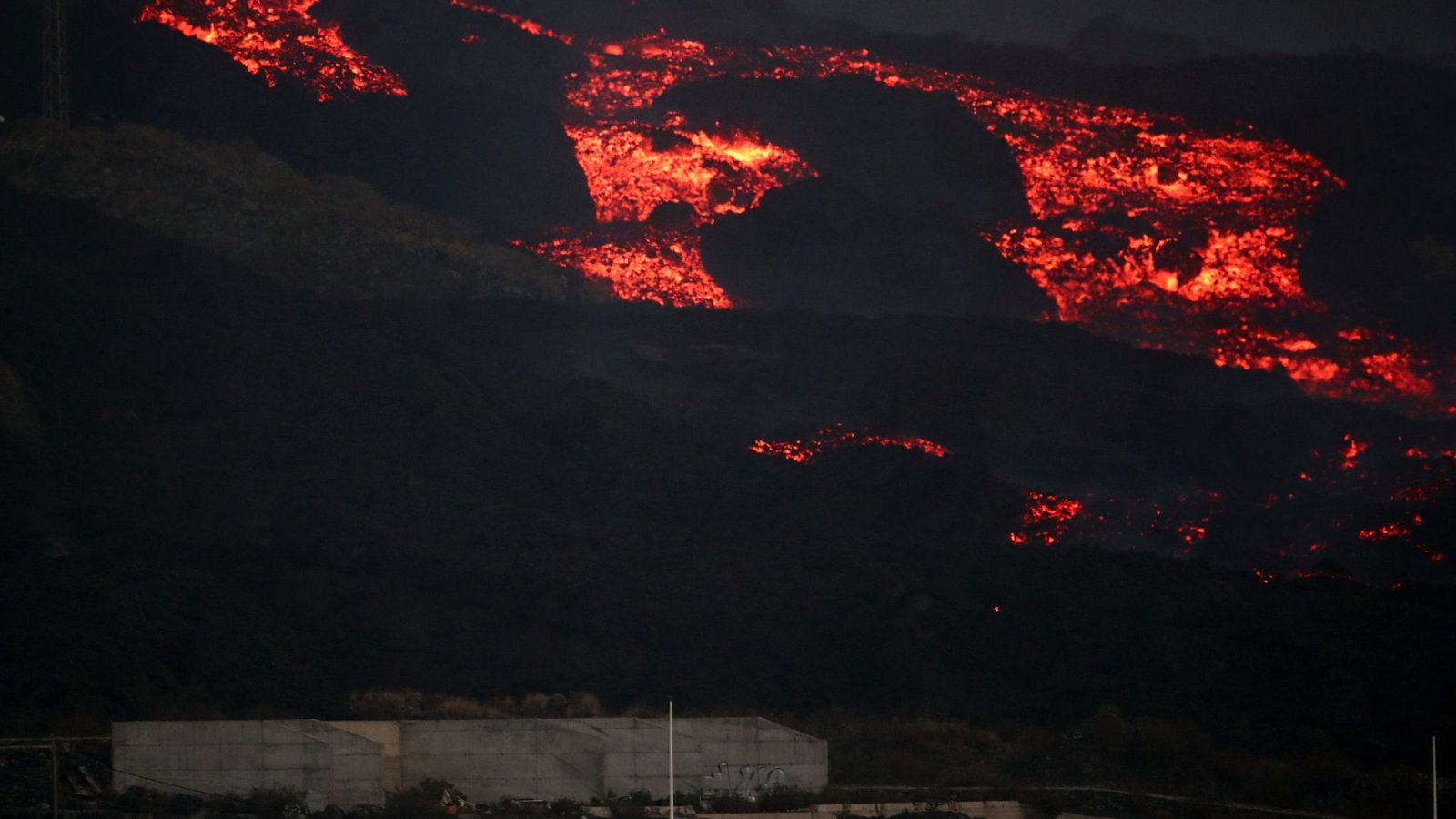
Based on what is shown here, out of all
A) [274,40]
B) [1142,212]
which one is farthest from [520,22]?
[1142,212]

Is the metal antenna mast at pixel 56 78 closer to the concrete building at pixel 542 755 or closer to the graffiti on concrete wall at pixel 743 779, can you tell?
the concrete building at pixel 542 755

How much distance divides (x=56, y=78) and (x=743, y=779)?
6606cm

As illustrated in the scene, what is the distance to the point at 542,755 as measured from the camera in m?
52.9

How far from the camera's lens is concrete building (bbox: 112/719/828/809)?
5016 centimetres

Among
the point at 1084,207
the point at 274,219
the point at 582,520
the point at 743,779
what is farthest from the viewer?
the point at 1084,207

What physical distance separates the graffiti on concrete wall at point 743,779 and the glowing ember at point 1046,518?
111ft

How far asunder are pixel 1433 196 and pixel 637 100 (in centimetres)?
4092

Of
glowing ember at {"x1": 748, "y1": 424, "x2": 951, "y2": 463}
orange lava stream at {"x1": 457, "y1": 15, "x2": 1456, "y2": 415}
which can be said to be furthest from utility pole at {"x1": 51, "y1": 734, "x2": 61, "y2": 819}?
orange lava stream at {"x1": 457, "y1": 15, "x2": 1456, "y2": 415}

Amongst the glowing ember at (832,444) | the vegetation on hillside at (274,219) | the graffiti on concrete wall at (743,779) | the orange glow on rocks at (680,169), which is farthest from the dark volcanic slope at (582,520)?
the graffiti on concrete wall at (743,779)

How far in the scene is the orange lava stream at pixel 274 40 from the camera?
116 meters

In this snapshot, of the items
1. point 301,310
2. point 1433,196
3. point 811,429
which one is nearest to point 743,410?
point 811,429

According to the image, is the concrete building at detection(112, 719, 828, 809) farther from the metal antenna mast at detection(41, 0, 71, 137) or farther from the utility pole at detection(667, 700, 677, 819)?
the metal antenna mast at detection(41, 0, 71, 137)

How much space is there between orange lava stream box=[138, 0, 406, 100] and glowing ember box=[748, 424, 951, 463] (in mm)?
35743

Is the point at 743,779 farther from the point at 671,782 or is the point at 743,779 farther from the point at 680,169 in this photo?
the point at 680,169
